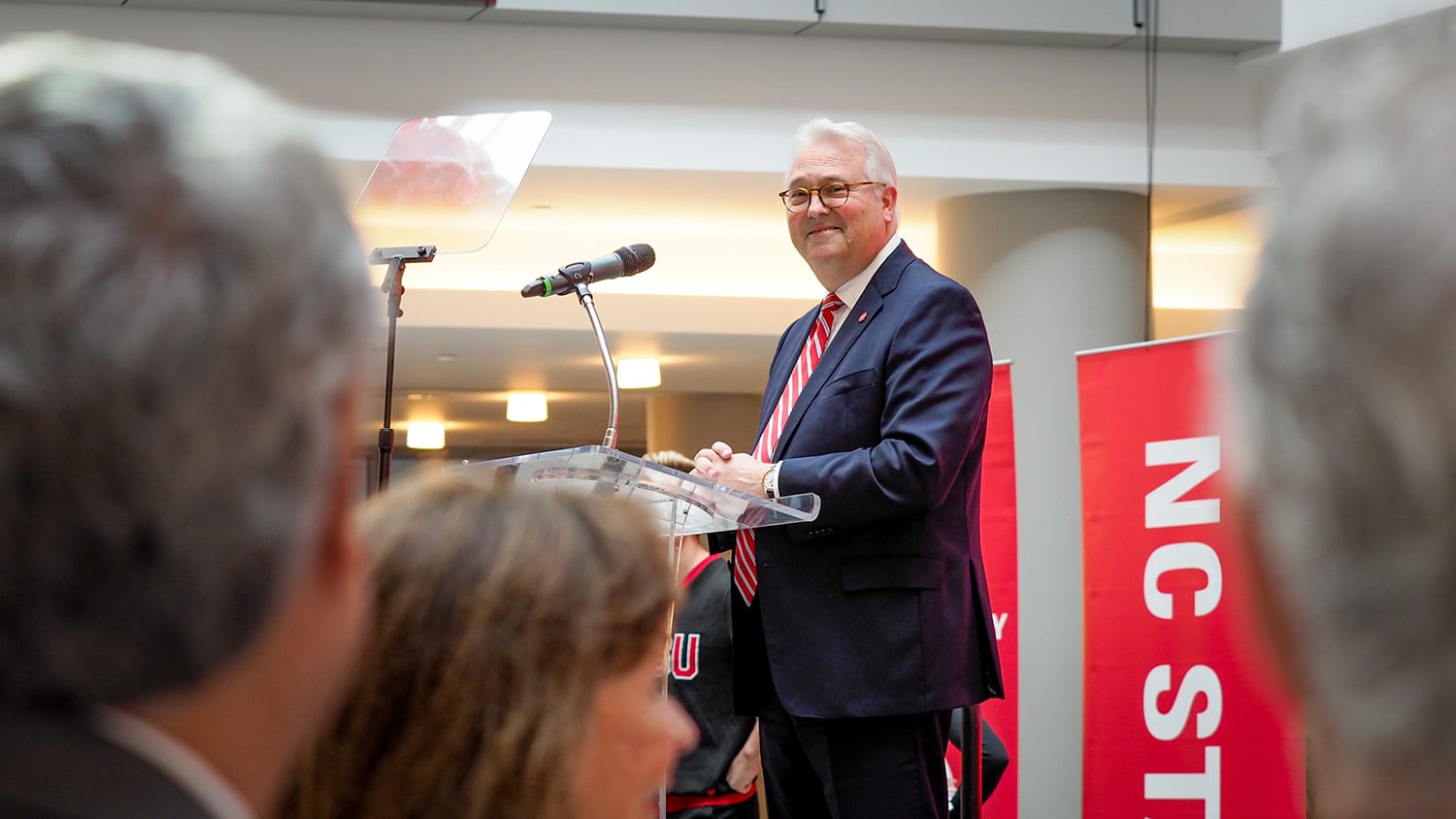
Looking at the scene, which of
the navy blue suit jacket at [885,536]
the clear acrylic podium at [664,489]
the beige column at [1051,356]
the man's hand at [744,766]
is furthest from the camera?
the beige column at [1051,356]

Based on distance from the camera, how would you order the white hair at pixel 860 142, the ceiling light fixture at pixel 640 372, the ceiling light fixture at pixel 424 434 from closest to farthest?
the white hair at pixel 860 142
the ceiling light fixture at pixel 640 372
the ceiling light fixture at pixel 424 434

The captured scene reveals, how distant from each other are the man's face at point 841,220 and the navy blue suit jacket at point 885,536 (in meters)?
0.15

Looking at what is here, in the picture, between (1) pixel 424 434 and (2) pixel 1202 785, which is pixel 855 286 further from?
(1) pixel 424 434

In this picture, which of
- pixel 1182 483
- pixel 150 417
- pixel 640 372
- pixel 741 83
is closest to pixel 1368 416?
pixel 150 417

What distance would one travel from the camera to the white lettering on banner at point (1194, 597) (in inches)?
156

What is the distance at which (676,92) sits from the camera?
A: 510 centimetres

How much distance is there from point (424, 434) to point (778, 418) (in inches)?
381

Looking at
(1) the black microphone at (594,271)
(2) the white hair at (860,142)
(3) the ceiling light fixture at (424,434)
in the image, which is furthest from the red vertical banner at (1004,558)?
(3) the ceiling light fixture at (424,434)

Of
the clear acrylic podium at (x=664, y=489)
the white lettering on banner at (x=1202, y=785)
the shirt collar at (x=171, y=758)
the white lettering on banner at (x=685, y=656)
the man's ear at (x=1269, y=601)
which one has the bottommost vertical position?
the white lettering on banner at (x=1202, y=785)

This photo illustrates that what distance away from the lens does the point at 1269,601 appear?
0.47 m

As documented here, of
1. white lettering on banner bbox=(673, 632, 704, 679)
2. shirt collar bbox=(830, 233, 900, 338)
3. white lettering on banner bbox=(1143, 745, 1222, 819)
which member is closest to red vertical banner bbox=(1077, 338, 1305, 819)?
white lettering on banner bbox=(1143, 745, 1222, 819)

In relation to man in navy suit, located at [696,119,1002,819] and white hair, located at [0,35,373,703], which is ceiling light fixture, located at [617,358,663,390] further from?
white hair, located at [0,35,373,703]

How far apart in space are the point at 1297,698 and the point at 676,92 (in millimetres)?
4789

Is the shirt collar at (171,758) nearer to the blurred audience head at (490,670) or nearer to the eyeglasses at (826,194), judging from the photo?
the blurred audience head at (490,670)
